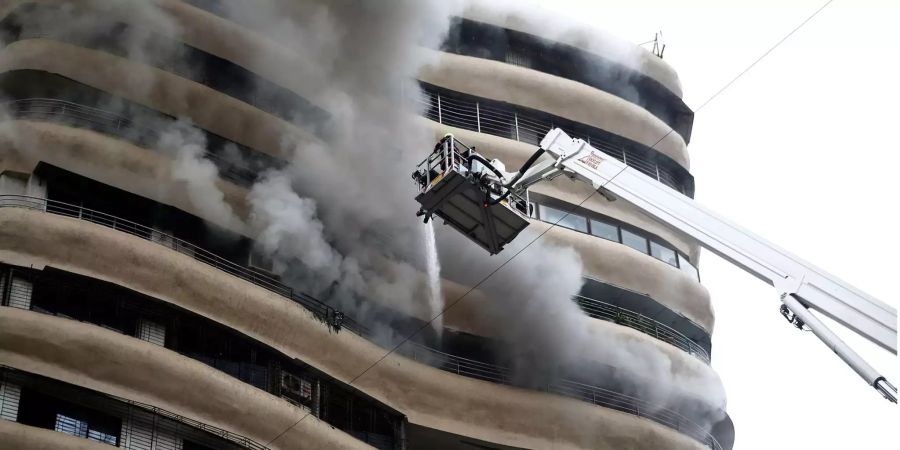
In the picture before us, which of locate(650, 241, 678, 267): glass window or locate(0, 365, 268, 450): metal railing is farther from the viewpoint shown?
locate(650, 241, 678, 267): glass window

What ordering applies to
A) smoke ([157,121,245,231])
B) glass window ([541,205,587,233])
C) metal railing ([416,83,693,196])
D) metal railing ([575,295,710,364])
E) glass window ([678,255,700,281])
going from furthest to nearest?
glass window ([678,255,700,281]), metal railing ([416,83,693,196]), glass window ([541,205,587,233]), metal railing ([575,295,710,364]), smoke ([157,121,245,231])

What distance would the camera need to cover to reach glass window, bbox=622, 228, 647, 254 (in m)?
45.0

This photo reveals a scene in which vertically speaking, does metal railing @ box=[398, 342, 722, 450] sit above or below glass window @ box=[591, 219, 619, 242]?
below

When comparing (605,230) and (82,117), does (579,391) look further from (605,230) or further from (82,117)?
(82,117)

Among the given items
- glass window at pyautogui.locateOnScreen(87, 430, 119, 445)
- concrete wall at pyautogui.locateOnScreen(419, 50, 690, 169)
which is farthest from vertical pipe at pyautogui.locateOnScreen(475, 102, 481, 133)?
glass window at pyautogui.locateOnScreen(87, 430, 119, 445)

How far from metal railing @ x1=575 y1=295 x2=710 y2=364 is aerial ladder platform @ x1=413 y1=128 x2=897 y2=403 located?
425 inches

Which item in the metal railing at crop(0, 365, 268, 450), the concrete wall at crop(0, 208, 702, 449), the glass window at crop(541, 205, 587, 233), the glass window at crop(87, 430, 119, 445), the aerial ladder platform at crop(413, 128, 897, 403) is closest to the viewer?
the aerial ladder platform at crop(413, 128, 897, 403)

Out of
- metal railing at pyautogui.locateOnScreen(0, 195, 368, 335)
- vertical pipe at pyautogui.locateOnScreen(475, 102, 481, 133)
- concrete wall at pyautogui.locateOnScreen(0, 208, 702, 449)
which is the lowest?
concrete wall at pyautogui.locateOnScreen(0, 208, 702, 449)

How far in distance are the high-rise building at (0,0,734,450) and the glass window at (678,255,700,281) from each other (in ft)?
0.37

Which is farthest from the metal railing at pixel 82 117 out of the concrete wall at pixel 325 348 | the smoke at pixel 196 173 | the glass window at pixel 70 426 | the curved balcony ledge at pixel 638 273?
the curved balcony ledge at pixel 638 273

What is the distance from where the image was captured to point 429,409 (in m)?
37.7

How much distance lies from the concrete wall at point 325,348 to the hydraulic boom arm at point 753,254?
7.89 m

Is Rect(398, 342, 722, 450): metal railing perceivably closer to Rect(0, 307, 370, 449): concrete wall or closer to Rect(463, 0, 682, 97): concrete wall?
Rect(0, 307, 370, 449): concrete wall

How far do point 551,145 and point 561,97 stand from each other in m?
15.7
